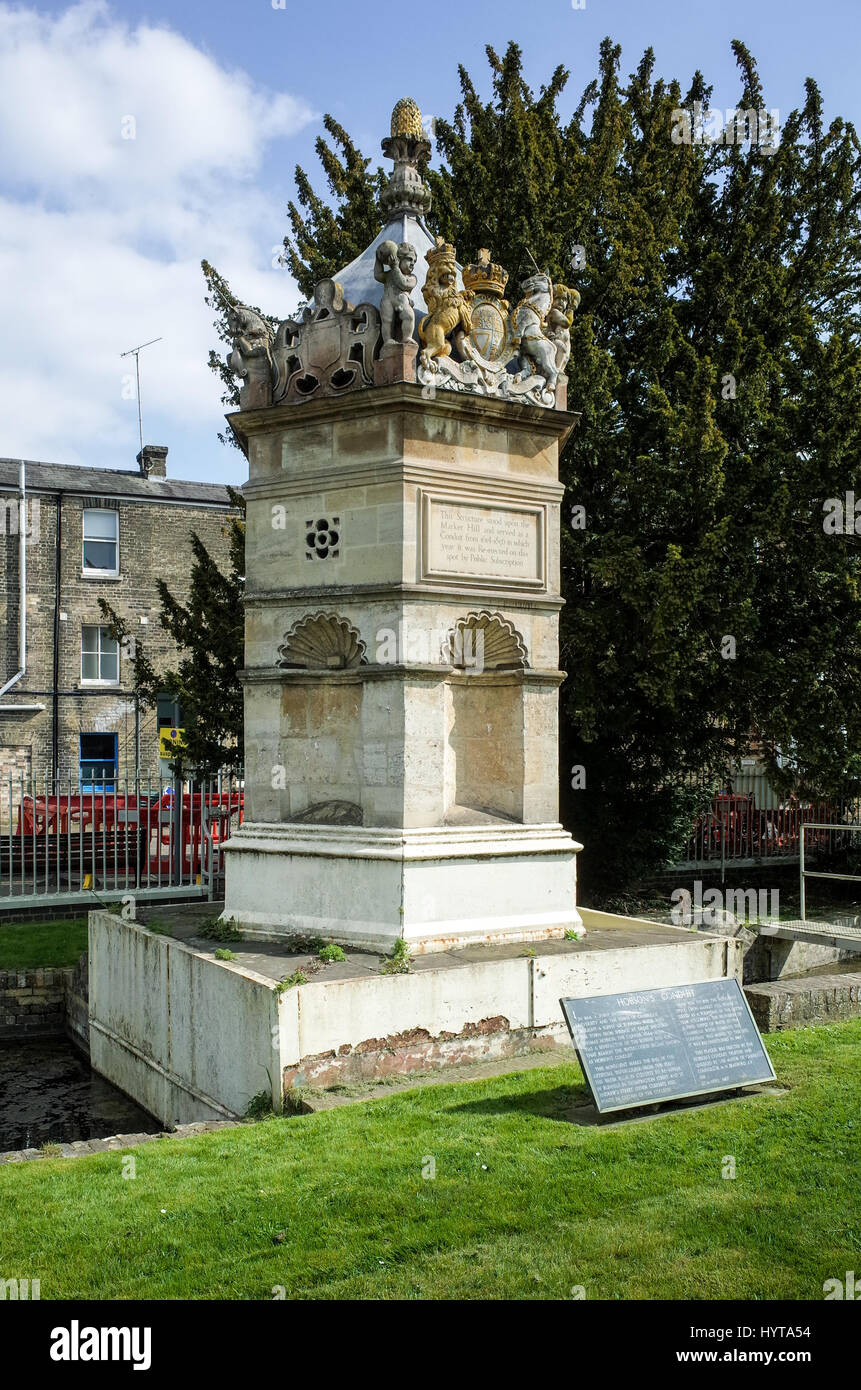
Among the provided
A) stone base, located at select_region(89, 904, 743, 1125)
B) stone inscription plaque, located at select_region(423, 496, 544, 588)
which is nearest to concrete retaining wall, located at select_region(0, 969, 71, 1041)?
stone base, located at select_region(89, 904, 743, 1125)

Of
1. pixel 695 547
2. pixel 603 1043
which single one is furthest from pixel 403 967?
pixel 695 547

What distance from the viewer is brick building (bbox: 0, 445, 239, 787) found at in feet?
97.2

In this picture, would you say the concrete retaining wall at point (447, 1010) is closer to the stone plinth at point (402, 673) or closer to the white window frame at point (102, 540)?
the stone plinth at point (402, 673)

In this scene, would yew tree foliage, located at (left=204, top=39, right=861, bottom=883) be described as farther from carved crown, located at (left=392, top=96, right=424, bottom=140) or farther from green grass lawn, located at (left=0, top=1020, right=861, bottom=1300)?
green grass lawn, located at (left=0, top=1020, right=861, bottom=1300)

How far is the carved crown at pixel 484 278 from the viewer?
1009cm

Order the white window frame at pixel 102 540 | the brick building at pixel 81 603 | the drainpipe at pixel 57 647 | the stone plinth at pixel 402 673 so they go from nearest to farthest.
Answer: the stone plinth at pixel 402 673, the brick building at pixel 81 603, the drainpipe at pixel 57 647, the white window frame at pixel 102 540

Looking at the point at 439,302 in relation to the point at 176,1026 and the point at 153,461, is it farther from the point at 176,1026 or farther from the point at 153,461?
the point at 153,461

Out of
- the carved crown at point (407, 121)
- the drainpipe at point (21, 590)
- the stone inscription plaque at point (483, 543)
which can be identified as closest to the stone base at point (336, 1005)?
the stone inscription plaque at point (483, 543)

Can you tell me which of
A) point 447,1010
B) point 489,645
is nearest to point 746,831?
point 489,645

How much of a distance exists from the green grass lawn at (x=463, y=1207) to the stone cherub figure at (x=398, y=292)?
19.0ft

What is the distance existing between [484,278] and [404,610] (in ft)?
10.5

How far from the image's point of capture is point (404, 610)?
9.14 metres
